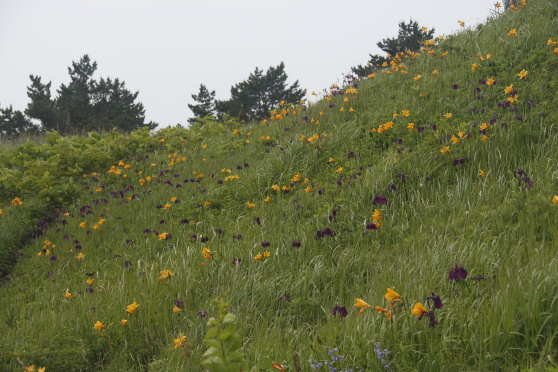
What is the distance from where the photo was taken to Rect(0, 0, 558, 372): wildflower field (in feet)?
7.11

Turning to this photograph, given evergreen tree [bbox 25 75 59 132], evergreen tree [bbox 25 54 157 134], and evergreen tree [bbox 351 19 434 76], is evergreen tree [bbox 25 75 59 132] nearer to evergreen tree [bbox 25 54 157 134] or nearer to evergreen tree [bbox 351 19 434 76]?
evergreen tree [bbox 25 54 157 134]

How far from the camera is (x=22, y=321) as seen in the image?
3.42m

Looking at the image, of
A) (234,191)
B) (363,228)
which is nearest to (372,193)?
(363,228)

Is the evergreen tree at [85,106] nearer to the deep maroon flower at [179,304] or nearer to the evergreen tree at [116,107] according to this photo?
the evergreen tree at [116,107]

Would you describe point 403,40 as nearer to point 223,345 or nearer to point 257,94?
point 257,94

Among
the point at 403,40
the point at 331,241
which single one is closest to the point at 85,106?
the point at 403,40

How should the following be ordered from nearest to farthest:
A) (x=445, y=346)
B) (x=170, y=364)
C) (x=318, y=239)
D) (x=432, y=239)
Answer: (x=445, y=346)
(x=170, y=364)
(x=432, y=239)
(x=318, y=239)

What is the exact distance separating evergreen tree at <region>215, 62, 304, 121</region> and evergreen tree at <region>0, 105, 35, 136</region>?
13235mm

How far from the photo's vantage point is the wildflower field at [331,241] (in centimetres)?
217

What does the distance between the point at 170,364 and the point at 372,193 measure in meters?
2.64

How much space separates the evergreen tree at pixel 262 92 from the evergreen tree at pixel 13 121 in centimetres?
1324

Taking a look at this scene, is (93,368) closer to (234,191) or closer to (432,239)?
(432,239)

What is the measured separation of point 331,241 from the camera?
387 cm

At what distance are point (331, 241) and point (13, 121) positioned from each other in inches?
1260
